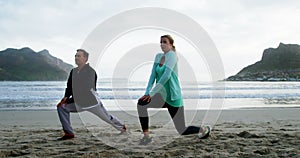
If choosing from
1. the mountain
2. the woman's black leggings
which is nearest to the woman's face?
the woman's black leggings

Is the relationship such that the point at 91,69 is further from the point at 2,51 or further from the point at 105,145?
the point at 2,51

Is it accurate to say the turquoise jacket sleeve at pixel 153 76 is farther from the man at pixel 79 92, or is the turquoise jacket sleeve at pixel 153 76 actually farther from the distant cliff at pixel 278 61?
the distant cliff at pixel 278 61

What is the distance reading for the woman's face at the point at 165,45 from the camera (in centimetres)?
491

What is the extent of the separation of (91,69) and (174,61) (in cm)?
156

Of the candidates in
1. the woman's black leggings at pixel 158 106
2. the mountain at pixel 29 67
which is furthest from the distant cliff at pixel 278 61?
the woman's black leggings at pixel 158 106

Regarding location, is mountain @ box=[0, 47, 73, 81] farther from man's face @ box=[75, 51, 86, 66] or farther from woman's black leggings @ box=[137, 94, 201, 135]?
woman's black leggings @ box=[137, 94, 201, 135]

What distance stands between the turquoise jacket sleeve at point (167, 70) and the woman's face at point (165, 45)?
0.31ft

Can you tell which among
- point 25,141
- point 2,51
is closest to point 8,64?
point 2,51

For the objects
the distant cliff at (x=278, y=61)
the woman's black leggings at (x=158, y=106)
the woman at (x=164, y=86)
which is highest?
the distant cliff at (x=278, y=61)

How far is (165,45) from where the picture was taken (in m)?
4.91

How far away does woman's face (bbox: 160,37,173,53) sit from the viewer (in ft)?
16.1

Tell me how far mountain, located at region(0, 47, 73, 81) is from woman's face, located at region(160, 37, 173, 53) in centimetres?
8764

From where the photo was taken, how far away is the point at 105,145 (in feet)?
16.3

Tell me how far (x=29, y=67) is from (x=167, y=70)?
121 meters
